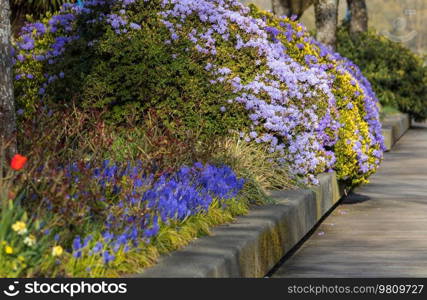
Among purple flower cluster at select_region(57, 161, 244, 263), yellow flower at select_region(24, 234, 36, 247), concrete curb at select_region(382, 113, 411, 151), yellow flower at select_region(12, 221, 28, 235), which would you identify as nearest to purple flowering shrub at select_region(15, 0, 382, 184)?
purple flower cluster at select_region(57, 161, 244, 263)

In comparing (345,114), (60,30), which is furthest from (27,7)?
(345,114)

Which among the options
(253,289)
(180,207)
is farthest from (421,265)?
(253,289)

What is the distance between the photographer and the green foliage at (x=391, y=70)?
109ft

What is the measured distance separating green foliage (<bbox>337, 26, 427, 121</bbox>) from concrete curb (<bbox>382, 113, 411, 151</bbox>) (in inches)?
19.3

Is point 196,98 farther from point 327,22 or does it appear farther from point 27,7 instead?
point 27,7

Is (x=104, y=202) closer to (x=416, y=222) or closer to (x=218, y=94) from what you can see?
(x=218, y=94)

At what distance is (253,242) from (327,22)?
54.6 ft

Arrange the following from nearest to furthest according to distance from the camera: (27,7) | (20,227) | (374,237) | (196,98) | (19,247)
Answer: (20,227) < (19,247) < (374,237) < (196,98) < (27,7)

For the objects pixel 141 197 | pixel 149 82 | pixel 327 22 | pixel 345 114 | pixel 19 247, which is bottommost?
pixel 327 22

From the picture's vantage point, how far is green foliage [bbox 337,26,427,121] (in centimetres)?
3309

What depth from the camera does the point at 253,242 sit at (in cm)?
962

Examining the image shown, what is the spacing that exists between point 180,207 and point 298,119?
4.79 m

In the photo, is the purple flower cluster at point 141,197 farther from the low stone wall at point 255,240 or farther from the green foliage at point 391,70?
the green foliage at point 391,70

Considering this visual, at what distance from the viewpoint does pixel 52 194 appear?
7969 mm
